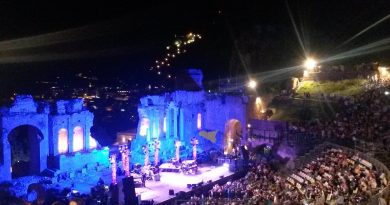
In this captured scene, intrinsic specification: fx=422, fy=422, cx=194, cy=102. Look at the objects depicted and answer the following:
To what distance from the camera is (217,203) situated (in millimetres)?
22625

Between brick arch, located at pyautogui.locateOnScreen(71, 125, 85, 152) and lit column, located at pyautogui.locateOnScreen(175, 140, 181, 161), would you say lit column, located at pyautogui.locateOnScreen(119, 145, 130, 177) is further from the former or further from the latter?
lit column, located at pyautogui.locateOnScreen(175, 140, 181, 161)

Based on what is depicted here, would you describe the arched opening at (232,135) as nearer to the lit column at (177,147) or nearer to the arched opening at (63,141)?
the lit column at (177,147)

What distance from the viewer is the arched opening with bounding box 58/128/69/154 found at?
3078 centimetres

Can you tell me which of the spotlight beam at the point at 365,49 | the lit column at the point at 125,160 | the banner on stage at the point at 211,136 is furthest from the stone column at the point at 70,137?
the spotlight beam at the point at 365,49

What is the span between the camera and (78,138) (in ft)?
105

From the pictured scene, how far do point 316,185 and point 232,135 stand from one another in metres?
23.1

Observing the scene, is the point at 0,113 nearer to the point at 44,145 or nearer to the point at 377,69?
the point at 44,145

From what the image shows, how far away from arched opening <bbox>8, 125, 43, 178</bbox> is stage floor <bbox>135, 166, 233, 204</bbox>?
754 cm

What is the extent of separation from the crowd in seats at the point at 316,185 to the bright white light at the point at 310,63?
1072 inches

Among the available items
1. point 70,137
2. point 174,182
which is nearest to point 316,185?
point 174,182

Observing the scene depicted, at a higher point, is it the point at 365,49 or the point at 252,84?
the point at 365,49

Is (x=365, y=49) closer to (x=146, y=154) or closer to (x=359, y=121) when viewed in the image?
(x=359, y=121)

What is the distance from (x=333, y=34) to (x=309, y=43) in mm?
3251

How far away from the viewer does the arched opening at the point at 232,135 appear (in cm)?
4219
